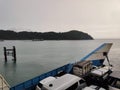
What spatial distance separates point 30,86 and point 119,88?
394 cm

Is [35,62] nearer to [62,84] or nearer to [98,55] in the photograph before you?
[98,55]

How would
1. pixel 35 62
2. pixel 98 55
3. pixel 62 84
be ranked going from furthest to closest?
pixel 35 62, pixel 98 55, pixel 62 84

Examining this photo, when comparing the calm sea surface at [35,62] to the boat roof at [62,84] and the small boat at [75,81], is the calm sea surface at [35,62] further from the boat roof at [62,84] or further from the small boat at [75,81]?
the boat roof at [62,84]

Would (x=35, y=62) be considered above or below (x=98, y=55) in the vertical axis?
below

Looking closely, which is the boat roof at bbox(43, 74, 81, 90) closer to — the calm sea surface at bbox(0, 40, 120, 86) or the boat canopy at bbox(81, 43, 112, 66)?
the boat canopy at bbox(81, 43, 112, 66)

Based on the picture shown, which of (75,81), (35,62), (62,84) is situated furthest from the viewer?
(35,62)

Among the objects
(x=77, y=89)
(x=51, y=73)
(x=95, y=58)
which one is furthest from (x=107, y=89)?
(x=95, y=58)

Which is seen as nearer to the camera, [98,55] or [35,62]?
[98,55]

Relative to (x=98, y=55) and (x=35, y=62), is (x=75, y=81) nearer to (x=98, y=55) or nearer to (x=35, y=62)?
(x=98, y=55)

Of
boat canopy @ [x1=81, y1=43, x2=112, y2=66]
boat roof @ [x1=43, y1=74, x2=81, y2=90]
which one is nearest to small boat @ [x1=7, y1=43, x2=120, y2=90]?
boat roof @ [x1=43, y1=74, x2=81, y2=90]

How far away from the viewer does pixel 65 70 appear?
28.5 feet

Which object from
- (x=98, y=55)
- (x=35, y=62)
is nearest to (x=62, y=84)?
(x=98, y=55)

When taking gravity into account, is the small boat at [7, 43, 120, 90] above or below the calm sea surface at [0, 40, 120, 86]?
above

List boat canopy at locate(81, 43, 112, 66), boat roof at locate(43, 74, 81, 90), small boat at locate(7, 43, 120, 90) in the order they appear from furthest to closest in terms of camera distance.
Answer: boat canopy at locate(81, 43, 112, 66) → small boat at locate(7, 43, 120, 90) → boat roof at locate(43, 74, 81, 90)
